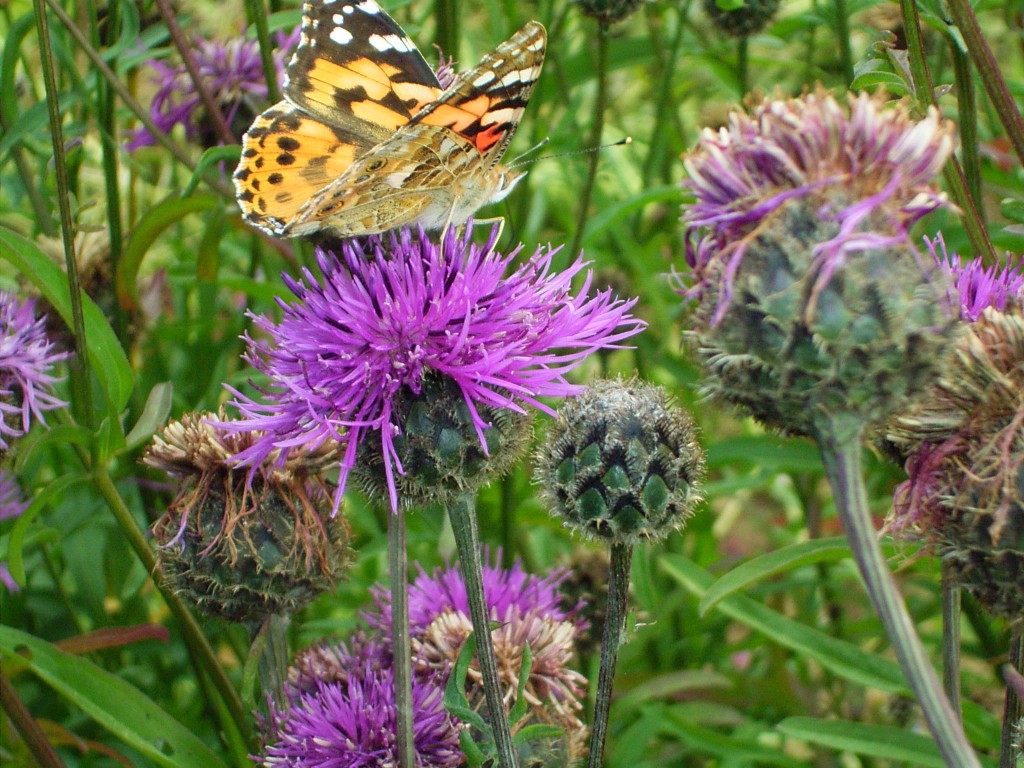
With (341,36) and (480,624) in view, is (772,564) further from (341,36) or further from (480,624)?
(341,36)

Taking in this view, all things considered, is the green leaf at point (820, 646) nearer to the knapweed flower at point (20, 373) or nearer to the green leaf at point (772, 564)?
the green leaf at point (772, 564)

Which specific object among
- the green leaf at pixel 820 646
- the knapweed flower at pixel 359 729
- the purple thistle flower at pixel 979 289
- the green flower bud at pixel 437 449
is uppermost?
the purple thistle flower at pixel 979 289

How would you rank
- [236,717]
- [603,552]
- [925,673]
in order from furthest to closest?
1. [603,552]
2. [236,717]
3. [925,673]

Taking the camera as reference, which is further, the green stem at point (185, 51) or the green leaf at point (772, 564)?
the green stem at point (185, 51)

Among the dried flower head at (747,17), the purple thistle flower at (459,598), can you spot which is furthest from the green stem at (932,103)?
the dried flower head at (747,17)

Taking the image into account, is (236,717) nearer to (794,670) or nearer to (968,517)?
(968,517)

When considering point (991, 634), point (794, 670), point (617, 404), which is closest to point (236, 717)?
point (617, 404)
